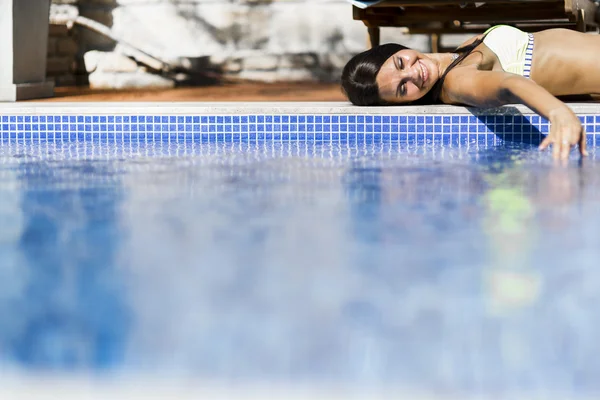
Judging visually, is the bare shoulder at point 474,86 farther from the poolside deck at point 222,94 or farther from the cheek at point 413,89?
the poolside deck at point 222,94

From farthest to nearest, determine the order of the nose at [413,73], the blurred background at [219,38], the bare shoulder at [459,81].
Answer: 1. the blurred background at [219,38]
2. the nose at [413,73]
3. the bare shoulder at [459,81]

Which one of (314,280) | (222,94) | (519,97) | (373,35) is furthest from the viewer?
(222,94)

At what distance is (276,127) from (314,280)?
9.31ft

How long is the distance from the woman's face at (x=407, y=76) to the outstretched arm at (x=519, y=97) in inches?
3.8

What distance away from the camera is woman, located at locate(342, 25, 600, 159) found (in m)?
3.56

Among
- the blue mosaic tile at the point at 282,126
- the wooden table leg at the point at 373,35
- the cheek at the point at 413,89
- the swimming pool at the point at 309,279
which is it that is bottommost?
the swimming pool at the point at 309,279

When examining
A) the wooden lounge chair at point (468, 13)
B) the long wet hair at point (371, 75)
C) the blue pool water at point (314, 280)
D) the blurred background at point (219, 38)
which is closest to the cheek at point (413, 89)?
the long wet hair at point (371, 75)

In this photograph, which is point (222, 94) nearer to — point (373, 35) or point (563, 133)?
point (373, 35)

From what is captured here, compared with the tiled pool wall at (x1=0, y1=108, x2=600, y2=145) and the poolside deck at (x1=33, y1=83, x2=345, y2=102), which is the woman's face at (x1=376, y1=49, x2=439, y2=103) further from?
the poolside deck at (x1=33, y1=83, x2=345, y2=102)

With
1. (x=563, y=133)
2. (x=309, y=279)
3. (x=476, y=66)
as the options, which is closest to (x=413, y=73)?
(x=476, y=66)

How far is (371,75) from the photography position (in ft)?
12.1

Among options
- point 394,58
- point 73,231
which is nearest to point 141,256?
point 73,231

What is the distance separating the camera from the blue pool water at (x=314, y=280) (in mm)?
1160

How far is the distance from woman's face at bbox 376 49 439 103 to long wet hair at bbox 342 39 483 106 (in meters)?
0.03
